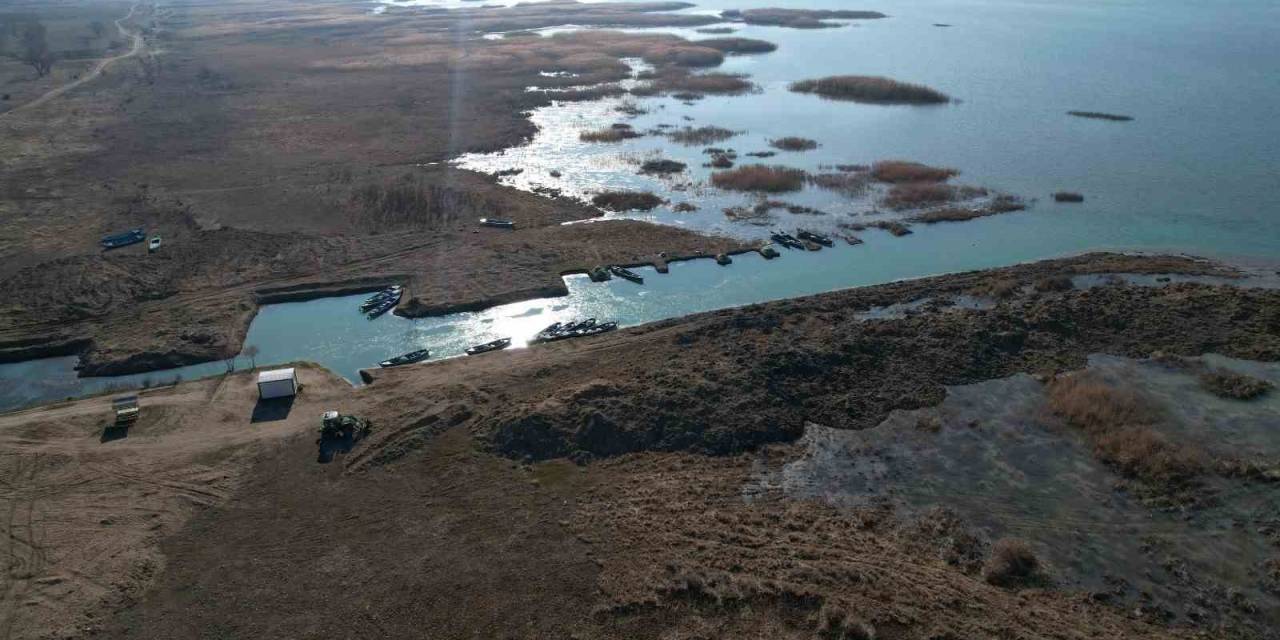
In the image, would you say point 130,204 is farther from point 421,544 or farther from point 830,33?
point 830,33

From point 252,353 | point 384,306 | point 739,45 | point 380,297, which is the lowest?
point 252,353

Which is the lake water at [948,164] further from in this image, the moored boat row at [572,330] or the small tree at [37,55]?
the small tree at [37,55]

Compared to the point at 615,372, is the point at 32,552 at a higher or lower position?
lower

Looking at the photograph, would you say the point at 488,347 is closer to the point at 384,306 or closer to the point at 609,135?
the point at 384,306

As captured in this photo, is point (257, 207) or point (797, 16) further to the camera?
point (797, 16)

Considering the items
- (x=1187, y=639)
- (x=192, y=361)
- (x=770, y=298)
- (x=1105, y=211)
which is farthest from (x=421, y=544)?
(x=1105, y=211)

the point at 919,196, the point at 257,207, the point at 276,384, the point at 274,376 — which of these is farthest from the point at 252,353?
the point at 919,196

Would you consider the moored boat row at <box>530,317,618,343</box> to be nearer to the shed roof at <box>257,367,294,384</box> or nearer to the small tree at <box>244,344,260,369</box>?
the shed roof at <box>257,367,294,384</box>
